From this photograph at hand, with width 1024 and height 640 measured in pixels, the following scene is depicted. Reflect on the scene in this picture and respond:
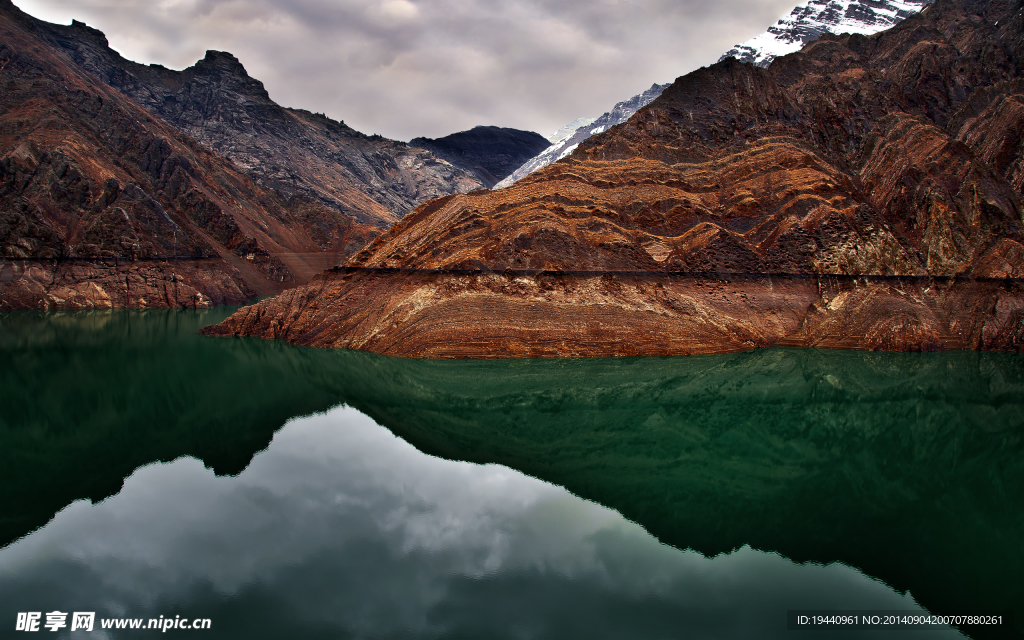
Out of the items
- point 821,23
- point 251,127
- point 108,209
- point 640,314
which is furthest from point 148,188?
point 821,23

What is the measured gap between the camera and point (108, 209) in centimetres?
5328

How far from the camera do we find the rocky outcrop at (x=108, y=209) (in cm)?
4875

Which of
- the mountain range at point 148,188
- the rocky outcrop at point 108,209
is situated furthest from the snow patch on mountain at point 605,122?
the rocky outcrop at point 108,209

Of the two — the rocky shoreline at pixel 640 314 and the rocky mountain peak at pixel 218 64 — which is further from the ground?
the rocky mountain peak at pixel 218 64

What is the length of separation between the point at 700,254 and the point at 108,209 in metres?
54.9

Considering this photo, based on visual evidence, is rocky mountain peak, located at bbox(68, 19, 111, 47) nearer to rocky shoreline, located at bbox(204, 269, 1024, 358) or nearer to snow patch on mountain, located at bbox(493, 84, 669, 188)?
snow patch on mountain, located at bbox(493, 84, 669, 188)

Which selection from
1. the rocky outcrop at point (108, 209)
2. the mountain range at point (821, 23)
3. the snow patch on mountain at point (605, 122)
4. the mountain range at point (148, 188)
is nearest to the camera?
the rocky outcrop at point (108, 209)

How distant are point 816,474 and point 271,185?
10508cm

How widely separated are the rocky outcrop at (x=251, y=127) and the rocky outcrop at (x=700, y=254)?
78.2 m

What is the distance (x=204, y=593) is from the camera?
21.3 feet

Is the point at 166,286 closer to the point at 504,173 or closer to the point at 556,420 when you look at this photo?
the point at 556,420

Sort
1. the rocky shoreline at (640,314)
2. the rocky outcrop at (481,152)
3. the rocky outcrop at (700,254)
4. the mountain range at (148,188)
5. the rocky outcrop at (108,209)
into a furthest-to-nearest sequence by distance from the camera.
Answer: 1. the rocky outcrop at (481,152)
2. the mountain range at (148,188)
3. the rocky outcrop at (108,209)
4. the rocky outcrop at (700,254)
5. the rocky shoreline at (640,314)

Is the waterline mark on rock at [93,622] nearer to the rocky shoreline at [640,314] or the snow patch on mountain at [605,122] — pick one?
the rocky shoreline at [640,314]

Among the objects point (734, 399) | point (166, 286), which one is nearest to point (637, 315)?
point (734, 399)
